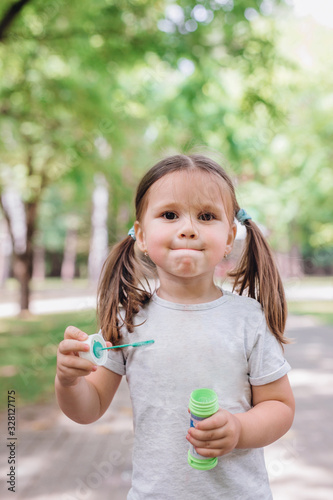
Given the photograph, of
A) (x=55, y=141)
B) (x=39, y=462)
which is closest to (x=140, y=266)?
(x=39, y=462)

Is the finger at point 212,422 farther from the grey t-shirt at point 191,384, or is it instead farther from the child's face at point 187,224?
the child's face at point 187,224

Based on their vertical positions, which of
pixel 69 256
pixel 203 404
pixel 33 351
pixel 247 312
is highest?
pixel 247 312

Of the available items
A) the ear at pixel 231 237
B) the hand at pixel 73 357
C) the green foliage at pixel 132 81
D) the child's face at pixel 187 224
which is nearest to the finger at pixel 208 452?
the hand at pixel 73 357

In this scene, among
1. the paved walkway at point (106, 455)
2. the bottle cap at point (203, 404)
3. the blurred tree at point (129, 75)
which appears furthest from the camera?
the blurred tree at point (129, 75)

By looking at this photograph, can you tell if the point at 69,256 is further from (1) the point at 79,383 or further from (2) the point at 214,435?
(2) the point at 214,435

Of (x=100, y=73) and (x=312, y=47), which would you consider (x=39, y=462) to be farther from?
(x=312, y=47)

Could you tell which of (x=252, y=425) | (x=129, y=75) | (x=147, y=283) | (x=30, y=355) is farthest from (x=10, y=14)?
(x=252, y=425)

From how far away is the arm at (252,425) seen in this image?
3.58ft

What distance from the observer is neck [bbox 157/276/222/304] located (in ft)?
4.41

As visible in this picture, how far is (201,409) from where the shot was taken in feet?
3.53

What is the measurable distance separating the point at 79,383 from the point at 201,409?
331 millimetres

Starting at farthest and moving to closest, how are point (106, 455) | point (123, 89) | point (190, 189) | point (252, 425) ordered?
point (123, 89)
point (106, 455)
point (190, 189)
point (252, 425)

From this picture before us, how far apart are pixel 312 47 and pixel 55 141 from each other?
9274 millimetres

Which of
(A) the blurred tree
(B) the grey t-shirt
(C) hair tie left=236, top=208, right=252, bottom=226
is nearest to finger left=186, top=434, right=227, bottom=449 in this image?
(B) the grey t-shirt
